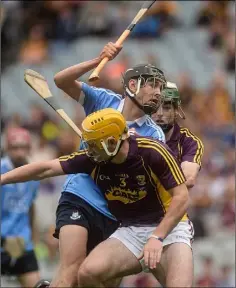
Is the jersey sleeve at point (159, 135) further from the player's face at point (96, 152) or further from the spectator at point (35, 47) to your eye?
the spectator at point (35, 47)

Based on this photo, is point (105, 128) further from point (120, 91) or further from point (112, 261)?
point (120, 91)

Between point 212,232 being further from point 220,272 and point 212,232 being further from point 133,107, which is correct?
point 133,107

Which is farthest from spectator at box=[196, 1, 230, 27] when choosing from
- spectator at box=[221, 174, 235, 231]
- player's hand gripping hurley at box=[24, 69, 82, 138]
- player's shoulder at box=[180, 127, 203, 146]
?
player's shoulder at box=[180, 127, 203, 146]

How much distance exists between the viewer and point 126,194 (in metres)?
7.48

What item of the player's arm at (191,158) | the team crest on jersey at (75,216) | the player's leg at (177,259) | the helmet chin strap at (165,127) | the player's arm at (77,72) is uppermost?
the player's arm at (77,72)

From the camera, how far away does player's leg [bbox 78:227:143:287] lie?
24.2 feet

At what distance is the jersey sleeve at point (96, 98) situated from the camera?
7996mm

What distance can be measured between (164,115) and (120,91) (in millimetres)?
4381

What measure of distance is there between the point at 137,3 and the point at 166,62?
3.58 feet

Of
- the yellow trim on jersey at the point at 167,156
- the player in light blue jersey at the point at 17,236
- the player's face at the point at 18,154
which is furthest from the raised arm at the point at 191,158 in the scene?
the player in light blue jersey at the point at 17,236

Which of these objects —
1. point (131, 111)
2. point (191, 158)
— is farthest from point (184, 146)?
point (131, 111)

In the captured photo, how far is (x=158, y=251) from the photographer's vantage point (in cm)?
715

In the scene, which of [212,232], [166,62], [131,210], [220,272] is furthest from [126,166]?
[166,62]

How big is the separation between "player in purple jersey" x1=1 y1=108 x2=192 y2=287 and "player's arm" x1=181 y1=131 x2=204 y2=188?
346 mm
